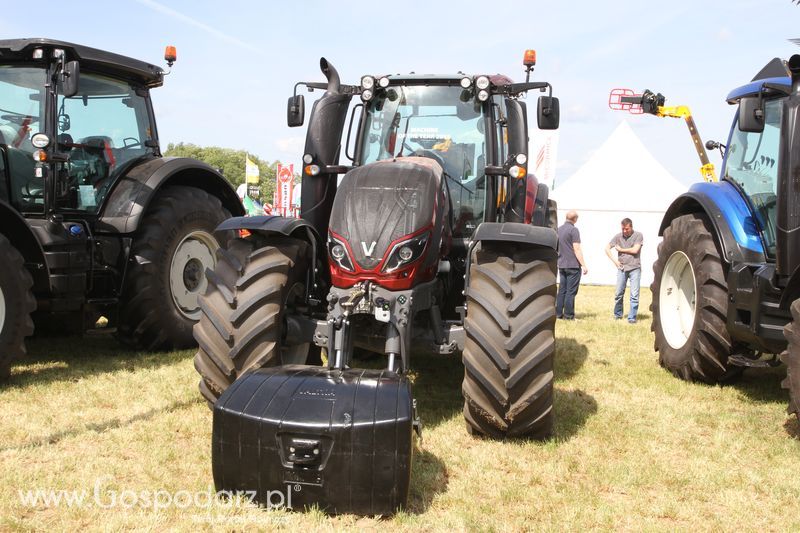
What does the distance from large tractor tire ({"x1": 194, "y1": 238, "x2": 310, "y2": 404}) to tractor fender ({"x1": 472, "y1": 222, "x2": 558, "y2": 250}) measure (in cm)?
110

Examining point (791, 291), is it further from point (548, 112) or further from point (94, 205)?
point (94, 205)

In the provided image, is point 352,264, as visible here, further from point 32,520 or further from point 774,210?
point 774,210

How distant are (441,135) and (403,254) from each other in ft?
4.86

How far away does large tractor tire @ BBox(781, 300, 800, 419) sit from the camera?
425 cm

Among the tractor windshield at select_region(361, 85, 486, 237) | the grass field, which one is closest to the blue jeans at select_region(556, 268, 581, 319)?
the grass field

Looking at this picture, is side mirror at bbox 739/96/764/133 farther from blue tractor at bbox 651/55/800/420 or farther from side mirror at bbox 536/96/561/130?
side mirror at bbox 536/96/561/130

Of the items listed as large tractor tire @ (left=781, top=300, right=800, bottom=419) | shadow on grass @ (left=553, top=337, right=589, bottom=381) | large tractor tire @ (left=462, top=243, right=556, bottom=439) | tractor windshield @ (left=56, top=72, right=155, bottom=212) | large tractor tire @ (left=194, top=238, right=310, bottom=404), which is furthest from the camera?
shadow on grass @ (left=553, top=337, right=589, bottom=381)

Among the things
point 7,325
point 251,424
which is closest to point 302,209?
point 7,325

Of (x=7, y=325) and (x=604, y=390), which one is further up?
(x=7, y=325)

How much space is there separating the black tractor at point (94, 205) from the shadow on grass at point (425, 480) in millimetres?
3014

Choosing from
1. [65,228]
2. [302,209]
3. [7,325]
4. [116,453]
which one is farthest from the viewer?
[65,228]

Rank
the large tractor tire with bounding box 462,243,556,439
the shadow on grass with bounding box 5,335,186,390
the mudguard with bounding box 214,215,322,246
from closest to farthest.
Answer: the large tractor tire with bounding box 462,243,556,439, the mudguard with bounding box 214,215,322,246, the shadow on grass with bounding box 5,335,186,390

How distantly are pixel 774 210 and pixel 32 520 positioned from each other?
481 centimetres

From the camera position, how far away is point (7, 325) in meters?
5.15
